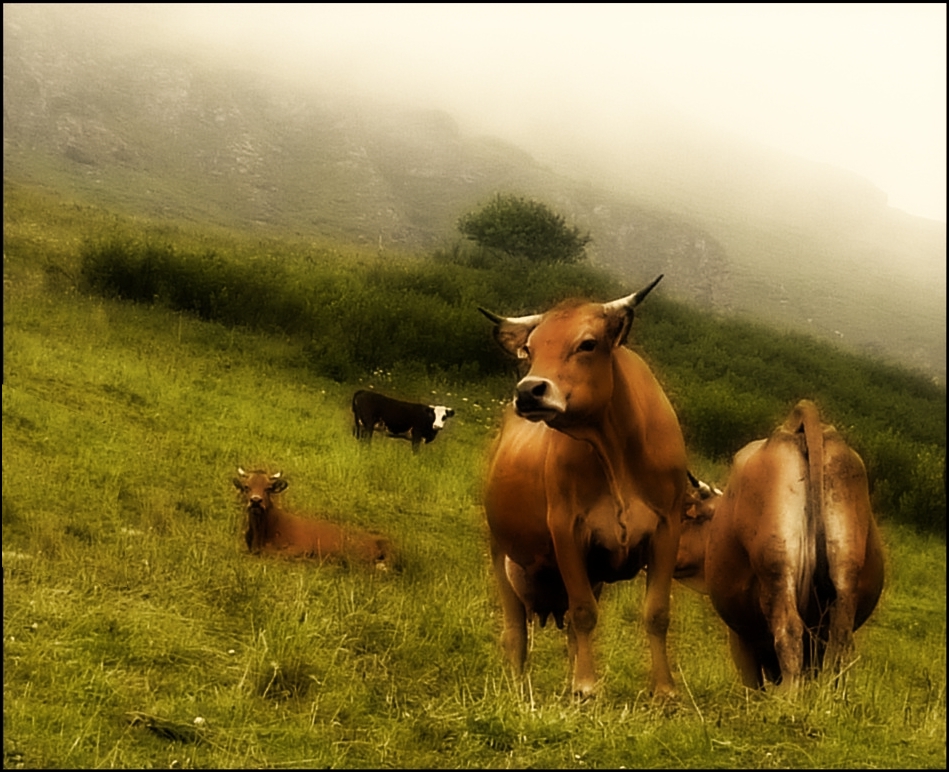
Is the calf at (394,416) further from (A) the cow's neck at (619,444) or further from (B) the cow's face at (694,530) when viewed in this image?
(A) the cow's neck at (619,444)

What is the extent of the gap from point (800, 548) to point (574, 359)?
1767 millimetres

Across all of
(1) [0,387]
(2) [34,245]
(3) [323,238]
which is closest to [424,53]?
(3) [323,238]

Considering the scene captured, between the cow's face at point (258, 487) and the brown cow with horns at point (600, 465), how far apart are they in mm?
5971

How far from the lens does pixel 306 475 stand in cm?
1560

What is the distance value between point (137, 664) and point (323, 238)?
42946 millimetres

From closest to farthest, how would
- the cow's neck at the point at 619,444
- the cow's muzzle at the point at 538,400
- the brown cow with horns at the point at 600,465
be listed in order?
1. the cow's muzzle at the point at 538,400
2. the brown cow with horns at the point at 600,465
3. the cow's neck at the point at 619,444

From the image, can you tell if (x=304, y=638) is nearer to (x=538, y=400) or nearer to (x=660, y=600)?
(x=660, y=600)

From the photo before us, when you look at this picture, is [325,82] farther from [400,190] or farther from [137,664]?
[137,664]

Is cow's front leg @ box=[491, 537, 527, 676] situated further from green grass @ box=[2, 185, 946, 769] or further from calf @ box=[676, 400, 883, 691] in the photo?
calf @ box=[676, 400, 883, 691]

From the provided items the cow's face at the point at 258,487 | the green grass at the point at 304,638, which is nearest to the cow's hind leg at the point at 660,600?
the green grass at the point at 304,638

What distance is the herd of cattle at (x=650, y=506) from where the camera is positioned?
5.47 metres

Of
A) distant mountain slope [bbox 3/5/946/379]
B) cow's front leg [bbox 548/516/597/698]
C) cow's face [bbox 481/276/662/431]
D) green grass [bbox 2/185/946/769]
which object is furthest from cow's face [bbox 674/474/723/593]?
distant mountain slope [bbox 3/5/946/379]

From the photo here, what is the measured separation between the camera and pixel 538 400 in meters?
5.09

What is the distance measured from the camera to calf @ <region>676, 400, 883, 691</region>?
18.5 ft
